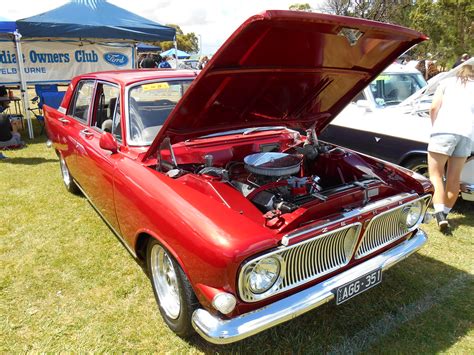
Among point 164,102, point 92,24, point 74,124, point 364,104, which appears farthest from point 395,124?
point 92,24

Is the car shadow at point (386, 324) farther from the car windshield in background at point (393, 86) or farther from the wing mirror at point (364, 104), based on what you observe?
the car windshield in background at point (393, 86)

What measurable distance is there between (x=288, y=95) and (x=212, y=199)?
4.15 feet

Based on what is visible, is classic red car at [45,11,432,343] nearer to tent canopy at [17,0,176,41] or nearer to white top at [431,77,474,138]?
white top at [431,77,474,138]

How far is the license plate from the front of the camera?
2232 mm

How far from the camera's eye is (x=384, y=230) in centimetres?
265

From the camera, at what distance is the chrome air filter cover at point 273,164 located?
268 centimetres

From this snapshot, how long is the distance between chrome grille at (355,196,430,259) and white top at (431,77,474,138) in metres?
1.42

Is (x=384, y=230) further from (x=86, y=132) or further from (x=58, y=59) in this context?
(x=58, y=59)

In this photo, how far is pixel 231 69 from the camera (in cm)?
242

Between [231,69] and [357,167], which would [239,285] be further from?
[357,167]

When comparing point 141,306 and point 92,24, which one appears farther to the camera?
point 92,24

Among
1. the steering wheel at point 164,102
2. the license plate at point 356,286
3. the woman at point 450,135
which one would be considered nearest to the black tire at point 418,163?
the woman at point 450,135

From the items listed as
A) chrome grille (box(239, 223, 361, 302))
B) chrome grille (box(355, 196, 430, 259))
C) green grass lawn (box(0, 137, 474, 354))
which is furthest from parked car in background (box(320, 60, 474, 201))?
chrome grille (box(239, 223, 361, 302))

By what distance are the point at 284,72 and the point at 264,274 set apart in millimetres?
1454
